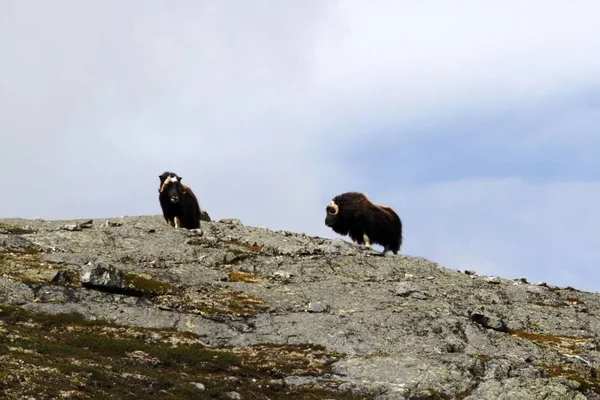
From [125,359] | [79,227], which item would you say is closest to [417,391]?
[125,359]

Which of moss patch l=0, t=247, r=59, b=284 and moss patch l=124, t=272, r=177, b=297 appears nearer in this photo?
moss patch l=0, t=247, r=59, b=284

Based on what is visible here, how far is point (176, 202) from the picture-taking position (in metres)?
50.3

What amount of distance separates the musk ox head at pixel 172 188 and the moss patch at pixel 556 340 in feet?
68.9

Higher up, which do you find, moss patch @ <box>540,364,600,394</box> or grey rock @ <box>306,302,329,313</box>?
grey rock @ <box>306,302,329,313</box>

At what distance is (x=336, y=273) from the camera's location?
42.4 m

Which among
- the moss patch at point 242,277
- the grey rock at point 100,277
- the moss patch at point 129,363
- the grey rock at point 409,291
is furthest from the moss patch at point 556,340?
the grey rock at point 100,277

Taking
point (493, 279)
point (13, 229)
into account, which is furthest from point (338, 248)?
point (13, 229)

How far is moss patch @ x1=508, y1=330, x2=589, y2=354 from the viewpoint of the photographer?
3656cm

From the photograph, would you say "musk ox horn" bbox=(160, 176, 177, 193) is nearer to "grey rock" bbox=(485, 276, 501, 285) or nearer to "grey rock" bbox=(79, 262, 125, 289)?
"grey rock" bbox=(79, 262, 125, 289)

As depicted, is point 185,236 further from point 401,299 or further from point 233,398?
point 233,398

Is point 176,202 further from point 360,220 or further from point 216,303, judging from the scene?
point 216,303

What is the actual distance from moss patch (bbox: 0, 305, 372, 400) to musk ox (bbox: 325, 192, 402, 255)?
2258cm

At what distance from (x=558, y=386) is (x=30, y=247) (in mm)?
24980

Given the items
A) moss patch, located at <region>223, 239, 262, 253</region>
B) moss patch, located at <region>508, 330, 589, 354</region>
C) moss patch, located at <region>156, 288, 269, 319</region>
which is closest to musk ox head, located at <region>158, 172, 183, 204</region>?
moss patch, located at <region>223, 239, 262, 253</region>
